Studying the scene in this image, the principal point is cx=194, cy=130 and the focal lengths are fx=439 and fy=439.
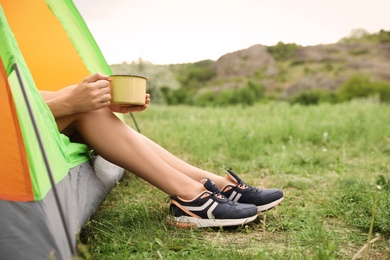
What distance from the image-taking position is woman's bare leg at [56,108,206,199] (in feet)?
5.35

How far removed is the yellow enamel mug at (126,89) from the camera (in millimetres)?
1520

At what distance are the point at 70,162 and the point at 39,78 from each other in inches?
39.0

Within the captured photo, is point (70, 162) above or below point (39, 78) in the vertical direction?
below

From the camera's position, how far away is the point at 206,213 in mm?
1685

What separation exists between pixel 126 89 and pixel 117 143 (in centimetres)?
22

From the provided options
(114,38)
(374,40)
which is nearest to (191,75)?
(374,40)

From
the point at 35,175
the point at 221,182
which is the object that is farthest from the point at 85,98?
the point at 221,182

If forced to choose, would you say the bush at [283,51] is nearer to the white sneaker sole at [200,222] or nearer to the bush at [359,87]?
the bush at [359,87]

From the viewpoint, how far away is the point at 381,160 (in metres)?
3.18

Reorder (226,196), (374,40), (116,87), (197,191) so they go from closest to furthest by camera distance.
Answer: (116,87) < (197,191) < (226,196) < (374,40)

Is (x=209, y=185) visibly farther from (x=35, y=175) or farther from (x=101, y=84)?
(x=35, y=175)

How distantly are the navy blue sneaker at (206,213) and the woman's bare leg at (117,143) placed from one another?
0.35 feet

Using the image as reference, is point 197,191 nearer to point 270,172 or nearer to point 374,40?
point 270,172

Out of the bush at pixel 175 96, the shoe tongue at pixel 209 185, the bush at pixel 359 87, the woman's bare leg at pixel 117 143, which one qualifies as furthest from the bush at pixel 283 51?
the woman's bare leg at pixel 117 143
